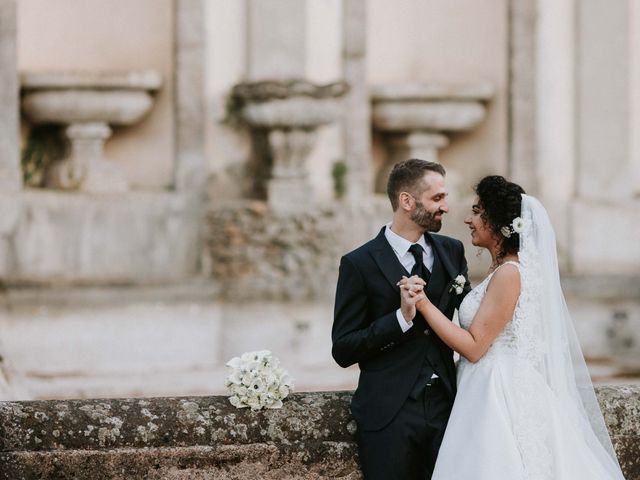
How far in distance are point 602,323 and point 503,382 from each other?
6.88 m

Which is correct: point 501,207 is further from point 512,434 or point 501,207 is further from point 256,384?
point 256,384

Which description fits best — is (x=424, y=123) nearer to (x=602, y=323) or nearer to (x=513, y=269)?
(x=602, y=323)

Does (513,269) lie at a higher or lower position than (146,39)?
lower

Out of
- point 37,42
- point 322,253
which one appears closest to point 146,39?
point 37,42

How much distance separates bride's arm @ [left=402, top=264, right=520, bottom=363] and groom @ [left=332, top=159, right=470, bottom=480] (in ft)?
0.25

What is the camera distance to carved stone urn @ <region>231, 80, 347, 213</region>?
380 inches

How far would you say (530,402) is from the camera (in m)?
3.57

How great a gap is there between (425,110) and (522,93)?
835 millimetres

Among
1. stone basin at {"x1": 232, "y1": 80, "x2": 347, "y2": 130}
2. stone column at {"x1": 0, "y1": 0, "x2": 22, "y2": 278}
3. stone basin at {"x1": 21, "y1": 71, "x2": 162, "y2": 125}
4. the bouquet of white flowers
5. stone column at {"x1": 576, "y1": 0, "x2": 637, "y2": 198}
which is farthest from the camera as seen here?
stone column at {"x1": 576, "y1": 0, "x2": 637, "y2": 198}

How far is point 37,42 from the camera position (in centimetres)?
1014

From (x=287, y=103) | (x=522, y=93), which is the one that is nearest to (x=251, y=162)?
(x=287, y=103)

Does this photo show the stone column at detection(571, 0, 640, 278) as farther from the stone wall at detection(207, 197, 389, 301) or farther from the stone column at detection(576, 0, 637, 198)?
the stone wall at detection(207, 197, 389, 301)

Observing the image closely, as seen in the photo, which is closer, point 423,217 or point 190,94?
point 423,217

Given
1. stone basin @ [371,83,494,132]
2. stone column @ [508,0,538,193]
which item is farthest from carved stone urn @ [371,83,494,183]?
stone column @ [508,0,538,193]
